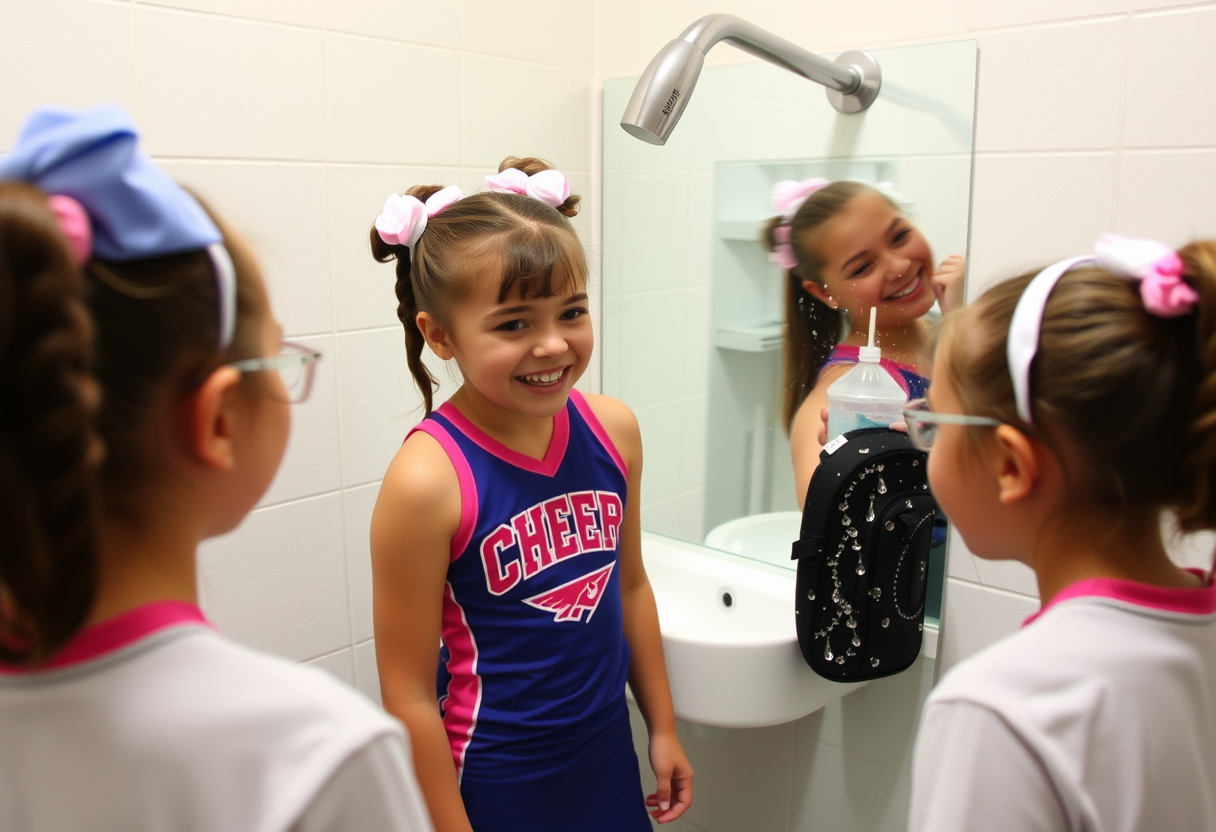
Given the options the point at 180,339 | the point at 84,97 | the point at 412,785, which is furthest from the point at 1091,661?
the point at 84,97

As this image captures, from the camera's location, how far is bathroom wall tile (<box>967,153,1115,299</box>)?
1.11 m

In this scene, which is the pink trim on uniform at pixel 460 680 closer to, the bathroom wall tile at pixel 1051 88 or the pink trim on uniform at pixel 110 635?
the pink trim on uniform at pixel 110 635

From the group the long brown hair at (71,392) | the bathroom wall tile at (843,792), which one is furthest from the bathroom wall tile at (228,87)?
the bathroom wall tile at (843,792)

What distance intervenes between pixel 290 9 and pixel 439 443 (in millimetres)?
638

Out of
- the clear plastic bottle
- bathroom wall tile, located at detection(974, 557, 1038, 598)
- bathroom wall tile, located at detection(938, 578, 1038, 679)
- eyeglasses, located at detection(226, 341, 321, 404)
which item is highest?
eyeglasses, located at detection(226, 341, 321, 404)

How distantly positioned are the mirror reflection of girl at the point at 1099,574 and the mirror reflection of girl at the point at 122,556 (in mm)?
371

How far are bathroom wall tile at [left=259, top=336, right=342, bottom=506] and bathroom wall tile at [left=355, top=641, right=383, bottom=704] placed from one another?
265mm

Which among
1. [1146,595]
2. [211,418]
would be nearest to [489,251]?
[211,418]

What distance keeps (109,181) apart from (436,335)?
567 mm

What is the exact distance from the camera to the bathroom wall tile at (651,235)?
5.03ft

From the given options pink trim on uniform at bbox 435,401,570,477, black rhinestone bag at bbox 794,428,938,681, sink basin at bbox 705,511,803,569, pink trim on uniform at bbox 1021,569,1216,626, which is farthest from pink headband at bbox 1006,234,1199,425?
sink basin at bbox 705,511,803,569

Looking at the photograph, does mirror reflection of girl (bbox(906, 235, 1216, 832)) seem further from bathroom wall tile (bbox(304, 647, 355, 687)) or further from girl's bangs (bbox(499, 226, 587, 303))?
bathroom wall tile (bbox(304, 647, 355, 687))

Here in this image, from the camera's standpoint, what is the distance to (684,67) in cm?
100

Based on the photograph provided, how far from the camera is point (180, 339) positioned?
1.76 ft
